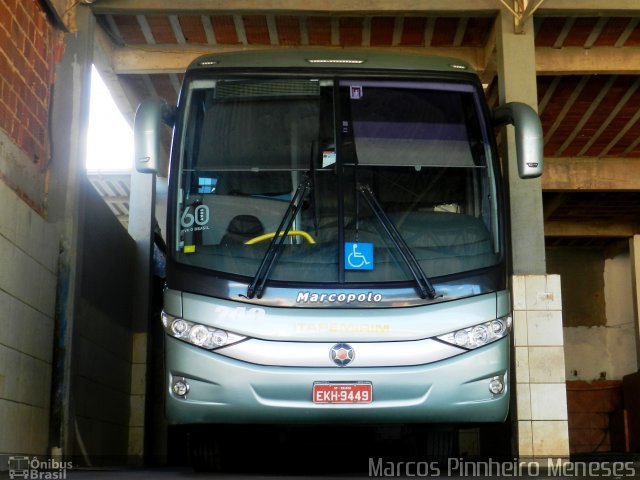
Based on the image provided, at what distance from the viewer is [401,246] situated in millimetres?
6375

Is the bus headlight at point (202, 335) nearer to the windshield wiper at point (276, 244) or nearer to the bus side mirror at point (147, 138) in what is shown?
the windshield wiper at point (276, 244)

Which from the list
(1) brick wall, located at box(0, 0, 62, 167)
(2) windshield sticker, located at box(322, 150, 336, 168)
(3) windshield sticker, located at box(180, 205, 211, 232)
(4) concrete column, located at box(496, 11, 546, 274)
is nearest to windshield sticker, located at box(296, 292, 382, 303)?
(3) windshield sticker, located at box(180, 205, 211, 232)

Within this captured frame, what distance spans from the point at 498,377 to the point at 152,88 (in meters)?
7.92

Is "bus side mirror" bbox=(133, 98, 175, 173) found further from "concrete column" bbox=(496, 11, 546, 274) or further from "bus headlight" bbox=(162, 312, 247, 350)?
"concrete column" bbox=(496, 11, 546, 274)

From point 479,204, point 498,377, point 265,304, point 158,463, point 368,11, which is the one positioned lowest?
point 158,463

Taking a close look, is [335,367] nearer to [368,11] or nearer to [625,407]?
[368,11]

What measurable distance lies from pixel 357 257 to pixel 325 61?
1664 mm

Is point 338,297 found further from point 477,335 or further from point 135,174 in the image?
point 135,174

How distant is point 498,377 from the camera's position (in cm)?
634

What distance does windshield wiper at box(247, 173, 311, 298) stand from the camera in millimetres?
6199

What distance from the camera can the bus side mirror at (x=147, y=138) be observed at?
21.7 ft

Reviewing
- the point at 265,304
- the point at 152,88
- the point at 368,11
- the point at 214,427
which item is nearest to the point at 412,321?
the point at 265,304

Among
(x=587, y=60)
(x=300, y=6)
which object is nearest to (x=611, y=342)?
(x=587, y=60)

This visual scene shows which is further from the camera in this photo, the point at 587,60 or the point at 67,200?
the point at 587,60
